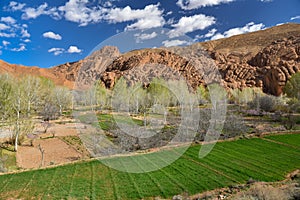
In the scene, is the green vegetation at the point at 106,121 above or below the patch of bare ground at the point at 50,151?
above

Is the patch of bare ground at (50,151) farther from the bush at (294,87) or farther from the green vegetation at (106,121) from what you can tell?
the bush at (294,87)

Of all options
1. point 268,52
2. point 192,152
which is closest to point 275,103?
point 192,152

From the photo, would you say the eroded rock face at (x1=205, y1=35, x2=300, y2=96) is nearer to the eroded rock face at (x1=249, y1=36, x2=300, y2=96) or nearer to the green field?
the eroded rock face at (x1=249, y1=36, x2=300, y2=96)

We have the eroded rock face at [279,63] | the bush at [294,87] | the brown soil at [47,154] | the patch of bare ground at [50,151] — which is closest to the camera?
the brown soil at [47,154]

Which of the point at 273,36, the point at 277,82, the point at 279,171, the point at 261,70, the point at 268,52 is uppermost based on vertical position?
the point at 273,36

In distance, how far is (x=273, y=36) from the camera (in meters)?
145

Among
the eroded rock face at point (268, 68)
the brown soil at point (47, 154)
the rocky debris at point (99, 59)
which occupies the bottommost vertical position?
the brown soil at point (47, 154)

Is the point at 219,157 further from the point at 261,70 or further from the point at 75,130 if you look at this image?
the point at 261,70

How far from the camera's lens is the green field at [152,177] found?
403 inches

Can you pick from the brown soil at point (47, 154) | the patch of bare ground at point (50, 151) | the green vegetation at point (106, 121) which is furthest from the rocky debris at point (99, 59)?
the green vegetation at point (106, 121)

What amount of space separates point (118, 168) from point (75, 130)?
1961cm

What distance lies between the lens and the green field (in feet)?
33.6

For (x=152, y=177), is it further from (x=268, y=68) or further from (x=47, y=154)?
(x=268, y=68)

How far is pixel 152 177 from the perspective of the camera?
1181 cm
